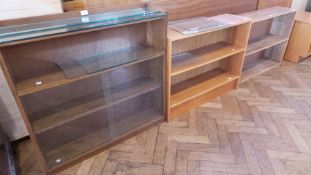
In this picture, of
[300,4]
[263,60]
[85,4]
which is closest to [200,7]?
[85,4]

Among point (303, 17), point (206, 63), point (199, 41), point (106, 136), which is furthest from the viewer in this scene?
point (303, 17)

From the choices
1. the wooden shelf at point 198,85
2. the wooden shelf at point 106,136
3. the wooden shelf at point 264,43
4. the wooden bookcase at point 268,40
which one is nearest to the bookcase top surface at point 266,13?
the wooden bookcase at point 268,40

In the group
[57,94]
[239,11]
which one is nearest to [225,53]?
[239,11]

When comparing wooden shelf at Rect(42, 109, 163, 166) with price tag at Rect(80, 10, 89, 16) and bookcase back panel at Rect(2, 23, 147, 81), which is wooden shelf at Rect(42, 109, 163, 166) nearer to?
bookcase back panel at Rect(2, 23, 147, 81)

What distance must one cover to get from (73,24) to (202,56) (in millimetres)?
1244

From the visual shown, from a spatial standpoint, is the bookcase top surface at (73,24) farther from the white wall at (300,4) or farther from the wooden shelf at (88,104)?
the white wall at (300,4)

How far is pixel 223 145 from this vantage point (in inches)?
71.7

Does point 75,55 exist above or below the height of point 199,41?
above

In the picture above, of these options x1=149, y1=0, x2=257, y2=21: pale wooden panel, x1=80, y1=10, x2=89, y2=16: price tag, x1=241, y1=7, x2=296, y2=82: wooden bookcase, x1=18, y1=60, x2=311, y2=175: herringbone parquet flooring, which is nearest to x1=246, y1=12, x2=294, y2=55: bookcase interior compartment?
x1=241, y1=7, x2=296, y2=82: wooden bookcase

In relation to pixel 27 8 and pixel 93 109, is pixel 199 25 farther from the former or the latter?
pixel 27 8

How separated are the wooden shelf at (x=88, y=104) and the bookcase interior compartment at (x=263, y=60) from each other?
4.87 ft

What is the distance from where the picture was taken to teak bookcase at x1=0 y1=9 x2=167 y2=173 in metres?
1.30

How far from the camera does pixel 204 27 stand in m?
1.82

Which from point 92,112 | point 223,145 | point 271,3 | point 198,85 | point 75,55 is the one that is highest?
point 271,3
